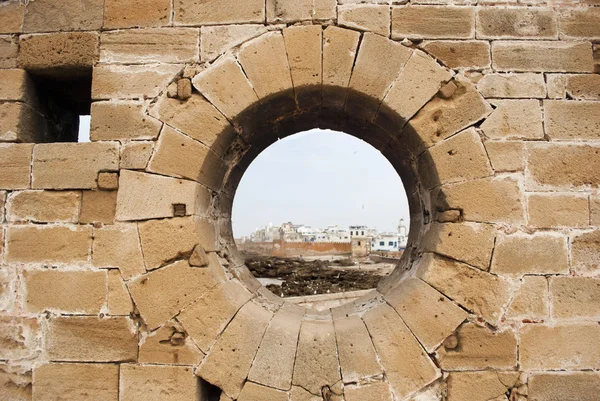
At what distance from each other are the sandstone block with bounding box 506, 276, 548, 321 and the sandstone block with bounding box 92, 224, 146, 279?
8.90 ft

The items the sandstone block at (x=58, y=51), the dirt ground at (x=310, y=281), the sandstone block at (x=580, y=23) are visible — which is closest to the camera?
the sandstone block at (x=580, y=23)

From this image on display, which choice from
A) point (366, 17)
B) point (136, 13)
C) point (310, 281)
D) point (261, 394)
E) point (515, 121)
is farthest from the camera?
point (310, 281)

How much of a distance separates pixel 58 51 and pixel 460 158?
331 centimetres

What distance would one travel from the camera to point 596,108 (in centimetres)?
295

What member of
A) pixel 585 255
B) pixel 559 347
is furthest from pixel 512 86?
pixel 559 347

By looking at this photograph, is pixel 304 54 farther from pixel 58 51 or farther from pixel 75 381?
pixel 75 381

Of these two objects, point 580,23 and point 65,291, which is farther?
point 580,23

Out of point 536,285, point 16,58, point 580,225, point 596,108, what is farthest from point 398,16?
point 16,58

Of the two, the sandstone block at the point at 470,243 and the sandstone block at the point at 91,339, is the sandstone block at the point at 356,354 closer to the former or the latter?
the sandstone block at the point at 470,243

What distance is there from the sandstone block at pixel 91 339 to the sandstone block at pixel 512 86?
3.21 m

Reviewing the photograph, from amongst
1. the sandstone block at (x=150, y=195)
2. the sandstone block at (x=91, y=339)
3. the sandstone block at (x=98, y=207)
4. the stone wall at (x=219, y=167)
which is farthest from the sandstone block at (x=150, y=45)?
the sandstone block at (x=91, y=339)

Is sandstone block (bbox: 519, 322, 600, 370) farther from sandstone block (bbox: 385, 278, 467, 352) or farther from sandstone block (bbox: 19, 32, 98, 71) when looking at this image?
sandstone block (bbox: 19, 32, 98, 71)

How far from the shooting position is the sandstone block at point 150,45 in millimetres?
3057

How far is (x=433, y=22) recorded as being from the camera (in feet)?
9.92
